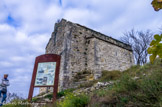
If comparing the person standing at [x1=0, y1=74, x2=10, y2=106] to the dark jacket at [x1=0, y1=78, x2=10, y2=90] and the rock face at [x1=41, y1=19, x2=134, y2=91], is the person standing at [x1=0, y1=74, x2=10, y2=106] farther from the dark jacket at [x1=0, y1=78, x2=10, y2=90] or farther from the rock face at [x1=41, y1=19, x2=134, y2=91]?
the rock face at [x1=41, y1=19, x2=134, y2=91]

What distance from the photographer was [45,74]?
519cm

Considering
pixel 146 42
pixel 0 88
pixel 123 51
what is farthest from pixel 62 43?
pixel 146 42

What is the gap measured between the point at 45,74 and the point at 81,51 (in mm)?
4174

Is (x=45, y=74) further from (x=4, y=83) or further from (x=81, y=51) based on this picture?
(x=81, y=51)

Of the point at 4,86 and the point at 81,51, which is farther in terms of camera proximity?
the point at 81,51

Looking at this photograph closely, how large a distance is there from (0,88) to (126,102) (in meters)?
5.32

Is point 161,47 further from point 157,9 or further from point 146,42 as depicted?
point 146,42

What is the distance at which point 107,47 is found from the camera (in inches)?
384

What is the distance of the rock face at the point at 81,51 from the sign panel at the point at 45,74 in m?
2.29

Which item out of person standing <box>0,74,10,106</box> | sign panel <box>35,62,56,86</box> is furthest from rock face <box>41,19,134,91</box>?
person standing <box>0,74,10,106</box>

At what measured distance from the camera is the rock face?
7.87 m

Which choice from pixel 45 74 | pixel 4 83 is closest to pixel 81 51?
pixel 45 74

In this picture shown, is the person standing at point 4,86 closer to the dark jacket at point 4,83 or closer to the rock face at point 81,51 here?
the dark jacket at point 4,83

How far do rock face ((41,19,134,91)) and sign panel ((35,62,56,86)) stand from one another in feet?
7.52
